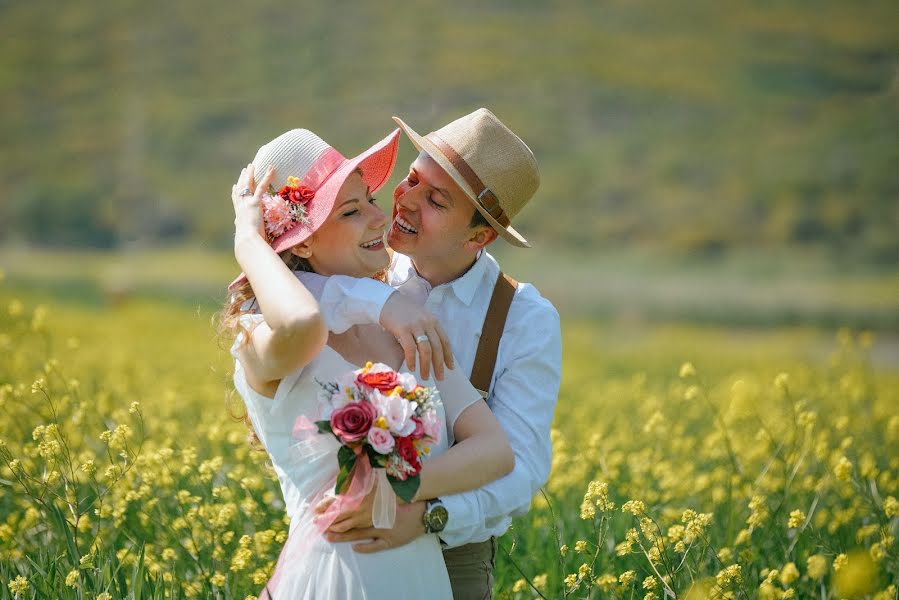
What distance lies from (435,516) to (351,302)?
1.93ft

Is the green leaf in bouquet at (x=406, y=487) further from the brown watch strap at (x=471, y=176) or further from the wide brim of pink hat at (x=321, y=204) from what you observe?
the brown watch strap at (x=471, y=176)

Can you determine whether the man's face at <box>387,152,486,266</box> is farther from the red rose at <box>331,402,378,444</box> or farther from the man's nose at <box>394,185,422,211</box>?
the red rose at <box>331,402,378,444</box>

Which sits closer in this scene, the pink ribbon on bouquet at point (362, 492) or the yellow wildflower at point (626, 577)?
the pink ribbon on bouquet at point (362, 492)

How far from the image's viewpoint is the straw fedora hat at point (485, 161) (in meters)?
3.27

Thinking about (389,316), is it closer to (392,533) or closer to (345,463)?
Result: (345,463)

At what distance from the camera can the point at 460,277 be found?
3289 mm

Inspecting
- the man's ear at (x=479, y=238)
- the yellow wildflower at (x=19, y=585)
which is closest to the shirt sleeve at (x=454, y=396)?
the man's ear at (x=479, y=238)

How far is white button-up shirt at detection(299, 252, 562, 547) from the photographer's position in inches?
106

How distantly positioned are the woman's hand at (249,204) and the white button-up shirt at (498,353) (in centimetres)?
21

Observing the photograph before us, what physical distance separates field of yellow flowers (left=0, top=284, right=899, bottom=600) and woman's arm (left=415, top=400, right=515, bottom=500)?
1.69ft

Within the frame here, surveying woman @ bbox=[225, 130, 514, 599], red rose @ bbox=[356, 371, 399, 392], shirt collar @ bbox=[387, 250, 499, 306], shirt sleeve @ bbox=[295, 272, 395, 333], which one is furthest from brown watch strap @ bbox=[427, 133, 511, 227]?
red rose @ bbox=[356, 371, 399, 392]

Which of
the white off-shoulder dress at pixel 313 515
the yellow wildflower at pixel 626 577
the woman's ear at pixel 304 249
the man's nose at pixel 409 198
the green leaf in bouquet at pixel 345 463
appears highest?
the woman's ear at pixel 304 249

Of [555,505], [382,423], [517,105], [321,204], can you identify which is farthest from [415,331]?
[517,105]

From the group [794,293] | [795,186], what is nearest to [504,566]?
[794,293]
